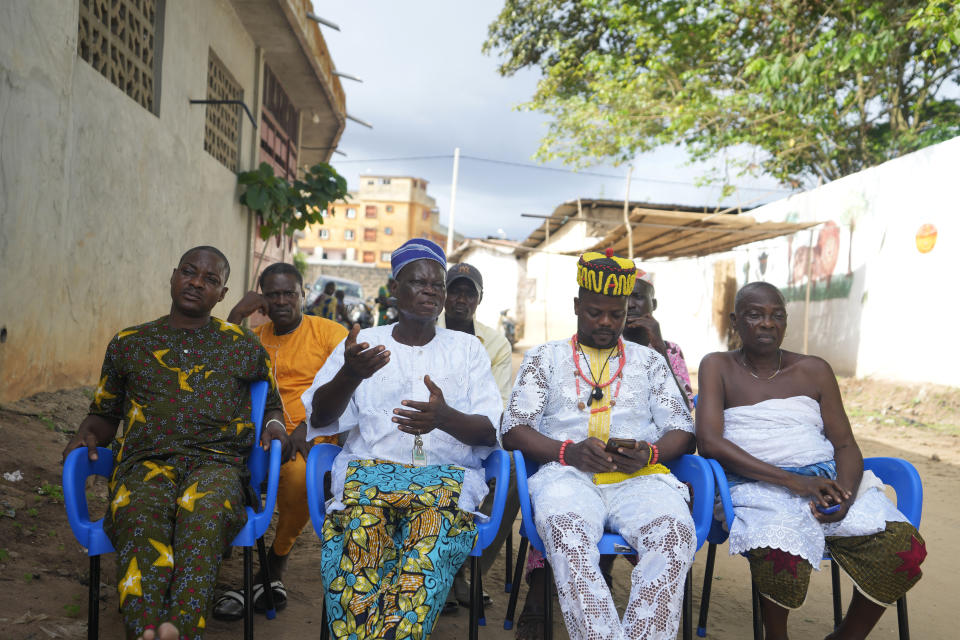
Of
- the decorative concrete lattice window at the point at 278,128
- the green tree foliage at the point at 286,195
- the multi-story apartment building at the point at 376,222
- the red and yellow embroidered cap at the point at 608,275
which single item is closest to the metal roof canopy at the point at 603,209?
the decorative concrete lattice window at the point at 278,128

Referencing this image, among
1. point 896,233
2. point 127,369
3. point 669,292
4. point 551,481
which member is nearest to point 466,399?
point 551,481

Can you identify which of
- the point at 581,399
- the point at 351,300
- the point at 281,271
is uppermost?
the point at 281,271

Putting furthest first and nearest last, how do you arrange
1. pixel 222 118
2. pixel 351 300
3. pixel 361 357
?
1. pixel 351 300
2. pixel 222 118
3. pixel 361 357

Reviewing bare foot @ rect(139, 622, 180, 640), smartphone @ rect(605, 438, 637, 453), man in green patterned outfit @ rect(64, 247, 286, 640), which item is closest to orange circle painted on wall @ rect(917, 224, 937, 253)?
smartphone @ rect(605, 438, 637, 453)

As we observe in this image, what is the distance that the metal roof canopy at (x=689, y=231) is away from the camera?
9.94 m

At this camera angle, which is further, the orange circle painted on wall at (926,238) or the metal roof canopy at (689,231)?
the metal roof canopy at (689,231)

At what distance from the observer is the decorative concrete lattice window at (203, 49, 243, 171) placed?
804 centimetres

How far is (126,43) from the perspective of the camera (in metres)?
5.71

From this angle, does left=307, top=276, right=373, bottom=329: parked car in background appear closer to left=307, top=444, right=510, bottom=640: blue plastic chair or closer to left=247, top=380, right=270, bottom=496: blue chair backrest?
left=247, top=380, right=270, bottom=496: blue chair backrest

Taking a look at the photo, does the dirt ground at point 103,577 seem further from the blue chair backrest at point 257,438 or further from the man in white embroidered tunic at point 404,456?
the man in white embroidered tunic at point 404,456

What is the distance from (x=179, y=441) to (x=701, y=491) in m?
2.00

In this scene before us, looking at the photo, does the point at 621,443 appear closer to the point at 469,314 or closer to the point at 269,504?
the point at 269,504

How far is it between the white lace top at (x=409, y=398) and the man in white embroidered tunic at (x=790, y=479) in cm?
95

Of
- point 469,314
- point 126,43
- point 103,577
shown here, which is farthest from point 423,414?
A: point 126,43
